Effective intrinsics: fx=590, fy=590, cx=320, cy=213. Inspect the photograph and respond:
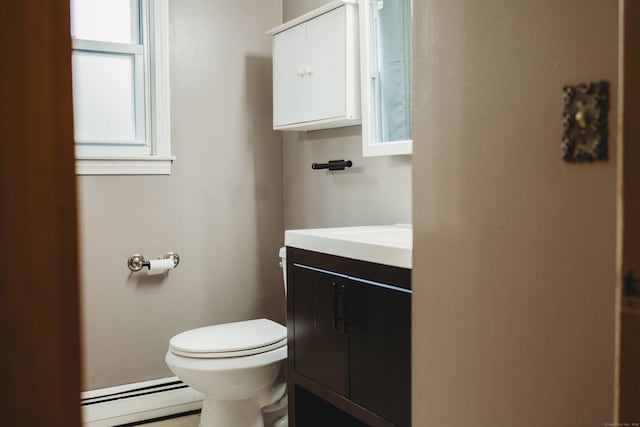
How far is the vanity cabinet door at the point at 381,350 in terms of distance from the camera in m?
1.48

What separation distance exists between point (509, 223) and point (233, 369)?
141 centimetres

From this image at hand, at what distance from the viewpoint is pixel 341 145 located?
263 cm

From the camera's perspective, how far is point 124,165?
8.57ft

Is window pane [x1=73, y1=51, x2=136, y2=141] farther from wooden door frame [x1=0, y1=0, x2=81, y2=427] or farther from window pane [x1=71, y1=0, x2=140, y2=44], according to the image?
wooden door frame [x1=0, y1=0, x2=81, y2=427]

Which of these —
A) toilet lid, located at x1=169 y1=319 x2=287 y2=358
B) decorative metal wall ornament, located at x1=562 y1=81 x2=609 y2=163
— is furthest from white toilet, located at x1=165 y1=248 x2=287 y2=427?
decorative metal wall ornament, located at x1=562 y1=81 x2=609 y2=163

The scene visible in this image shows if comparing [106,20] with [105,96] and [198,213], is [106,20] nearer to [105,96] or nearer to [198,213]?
[105,96]

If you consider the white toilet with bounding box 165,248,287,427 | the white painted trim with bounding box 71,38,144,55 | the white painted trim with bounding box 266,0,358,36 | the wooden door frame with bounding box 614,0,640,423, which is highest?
the white painted trim with bounding box 266,0,358,36

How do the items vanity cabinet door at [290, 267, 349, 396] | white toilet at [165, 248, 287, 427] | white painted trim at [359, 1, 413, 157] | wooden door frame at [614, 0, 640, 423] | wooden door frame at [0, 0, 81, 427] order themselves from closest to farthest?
wooden door frame at [0, 0, 81, 427] → wooden door frame at [614, 0, 640, 423] → vanity cabinet door at [290, 267, 349, 396] → white toilet at [165, 248, 287, 427] → white painted trim at [359, 1, 413, 157]

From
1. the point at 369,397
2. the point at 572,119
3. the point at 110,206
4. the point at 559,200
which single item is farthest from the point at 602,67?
the point at 110,206

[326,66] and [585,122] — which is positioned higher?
[326,66]

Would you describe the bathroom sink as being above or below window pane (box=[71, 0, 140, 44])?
below

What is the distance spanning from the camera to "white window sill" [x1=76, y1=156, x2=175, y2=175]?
2527 mm

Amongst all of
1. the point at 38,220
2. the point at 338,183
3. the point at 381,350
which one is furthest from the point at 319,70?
the point at 38,220

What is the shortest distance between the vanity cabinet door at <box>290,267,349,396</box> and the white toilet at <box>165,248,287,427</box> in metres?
0.25
